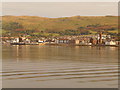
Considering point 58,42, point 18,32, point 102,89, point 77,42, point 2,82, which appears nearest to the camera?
point 102,89

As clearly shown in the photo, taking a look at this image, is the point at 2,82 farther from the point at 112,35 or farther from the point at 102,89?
the point at 112,35

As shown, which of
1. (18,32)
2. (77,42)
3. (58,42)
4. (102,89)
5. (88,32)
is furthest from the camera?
(18,32)

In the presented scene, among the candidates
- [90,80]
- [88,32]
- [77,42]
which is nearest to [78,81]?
[90,80]

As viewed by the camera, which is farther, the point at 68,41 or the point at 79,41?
the point at 68,41

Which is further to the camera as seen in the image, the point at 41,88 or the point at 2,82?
the point at 2,82

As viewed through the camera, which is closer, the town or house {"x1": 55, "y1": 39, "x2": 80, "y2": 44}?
the town

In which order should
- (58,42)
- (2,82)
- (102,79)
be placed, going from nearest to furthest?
(2,82) → (102,79) → (58,42)

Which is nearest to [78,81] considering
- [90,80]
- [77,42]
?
[90,80]

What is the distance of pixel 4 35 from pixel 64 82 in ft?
577

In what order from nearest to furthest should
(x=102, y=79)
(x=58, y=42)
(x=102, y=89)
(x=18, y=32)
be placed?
1. (x=102, y=89)
2. (x=102, y=79)
3. (x=58, y=42)
4. (x=18, y=32)

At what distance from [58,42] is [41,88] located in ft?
468

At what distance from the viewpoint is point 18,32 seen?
19475 centimetres

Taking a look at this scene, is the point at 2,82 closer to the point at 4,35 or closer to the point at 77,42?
the point at 77,42

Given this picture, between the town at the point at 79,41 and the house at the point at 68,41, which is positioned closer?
the town at the point at 79,41
